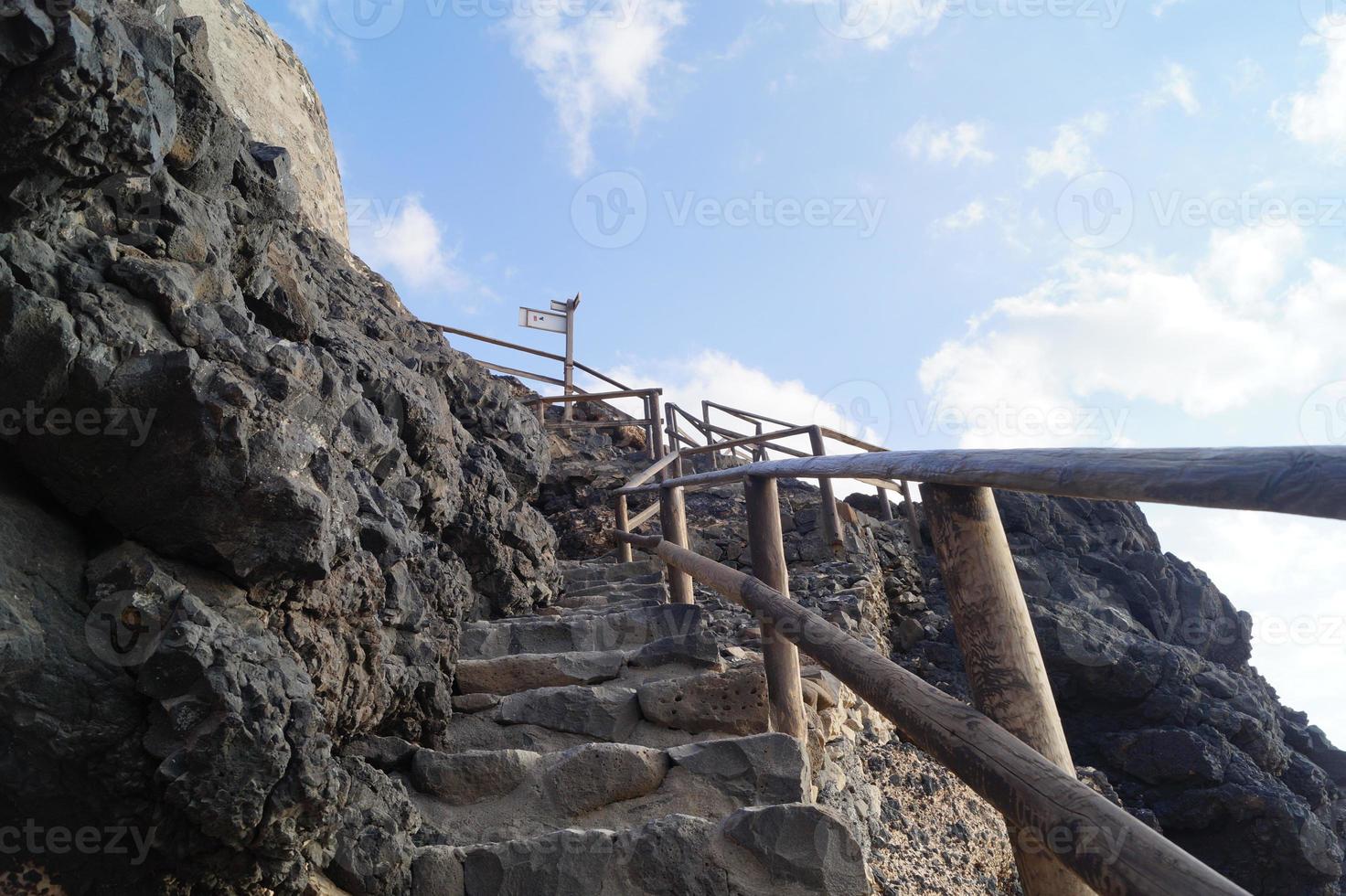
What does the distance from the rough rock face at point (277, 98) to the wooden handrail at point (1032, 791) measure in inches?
297

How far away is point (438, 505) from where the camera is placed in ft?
12.2

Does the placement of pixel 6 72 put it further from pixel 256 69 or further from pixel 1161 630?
pixel 1161 630

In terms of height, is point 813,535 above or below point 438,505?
above

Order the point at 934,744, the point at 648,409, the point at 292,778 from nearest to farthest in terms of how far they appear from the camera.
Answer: the point at 934,744 → the point at 292,778 → the point at 648,409

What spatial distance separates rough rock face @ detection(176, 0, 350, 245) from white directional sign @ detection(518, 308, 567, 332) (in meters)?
2.20

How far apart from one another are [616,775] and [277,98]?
29.2 ft

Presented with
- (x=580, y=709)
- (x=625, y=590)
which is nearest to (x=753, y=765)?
(x=580, y=709)

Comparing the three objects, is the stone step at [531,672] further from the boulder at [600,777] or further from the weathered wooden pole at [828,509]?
the weathered wooden pole at [828,509]

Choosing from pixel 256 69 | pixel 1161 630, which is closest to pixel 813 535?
pixel 1161 630

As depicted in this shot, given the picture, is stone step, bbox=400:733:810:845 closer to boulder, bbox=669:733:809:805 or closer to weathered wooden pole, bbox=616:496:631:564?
boulder, bbox=669:733:809:805

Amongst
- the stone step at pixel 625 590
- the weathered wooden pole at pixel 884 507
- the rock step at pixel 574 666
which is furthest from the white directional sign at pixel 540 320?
the rock step at pixel 574 666

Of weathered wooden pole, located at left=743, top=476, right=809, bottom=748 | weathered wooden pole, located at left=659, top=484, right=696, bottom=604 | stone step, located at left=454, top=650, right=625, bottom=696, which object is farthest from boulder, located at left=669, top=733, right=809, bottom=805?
weathered wooden pole, located at left=659, top=484, right=696, bottom=604

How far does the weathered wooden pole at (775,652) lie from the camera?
2592 mm

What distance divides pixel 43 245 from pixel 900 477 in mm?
1901
